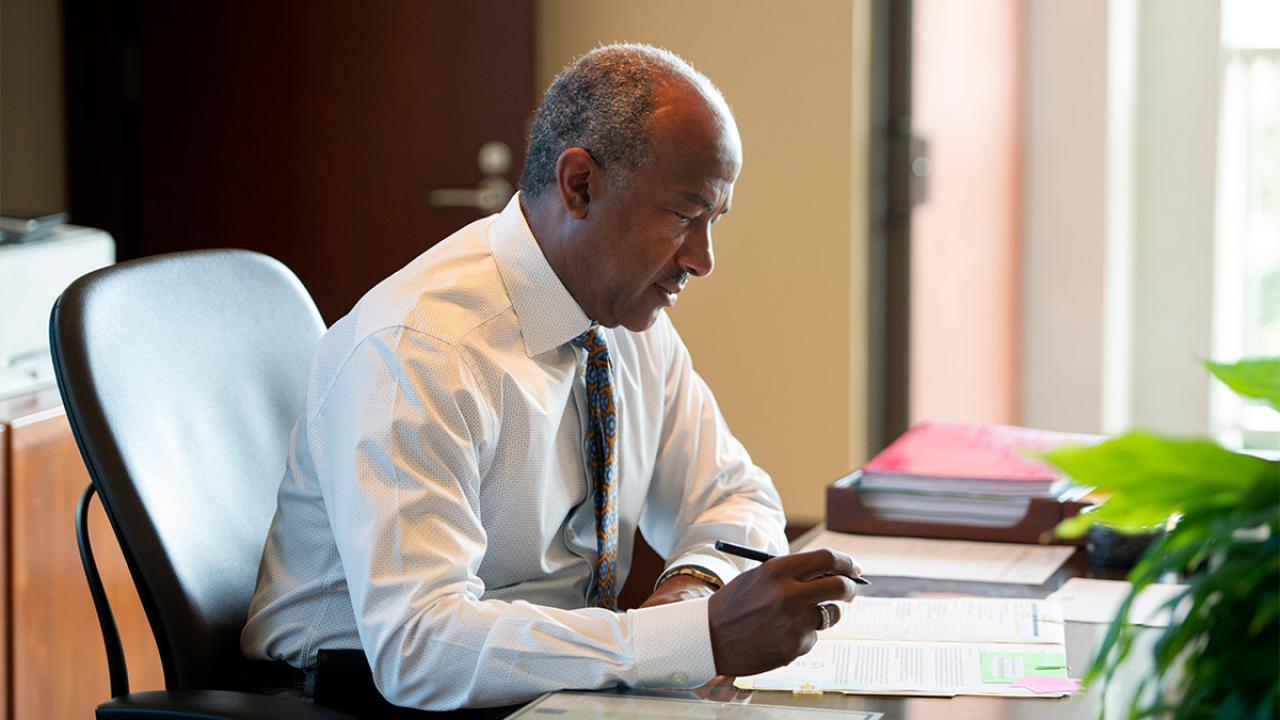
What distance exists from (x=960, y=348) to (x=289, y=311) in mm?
2303

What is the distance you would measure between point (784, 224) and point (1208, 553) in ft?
8.29

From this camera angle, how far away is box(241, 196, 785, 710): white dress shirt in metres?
1.27

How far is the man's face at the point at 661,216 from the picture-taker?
56.4 inches

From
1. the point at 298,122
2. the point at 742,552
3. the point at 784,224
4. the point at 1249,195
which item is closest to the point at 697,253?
the point at 742,552

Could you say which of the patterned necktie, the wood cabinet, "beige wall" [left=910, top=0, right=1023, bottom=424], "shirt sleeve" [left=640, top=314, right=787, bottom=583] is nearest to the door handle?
"beige wall" [left=910, top=0, right=1023, bottom=424]

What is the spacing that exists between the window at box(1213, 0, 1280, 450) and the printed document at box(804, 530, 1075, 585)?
7.83 ft

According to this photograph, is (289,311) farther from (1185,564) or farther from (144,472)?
(1185,564)

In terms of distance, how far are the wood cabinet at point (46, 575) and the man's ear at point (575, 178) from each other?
1.15 m

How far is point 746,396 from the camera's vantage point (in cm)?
330

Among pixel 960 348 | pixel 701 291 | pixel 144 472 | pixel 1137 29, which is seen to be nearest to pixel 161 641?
pixel 144 472

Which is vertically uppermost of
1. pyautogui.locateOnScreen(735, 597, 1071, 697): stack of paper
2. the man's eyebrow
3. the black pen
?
the man's eyebrow

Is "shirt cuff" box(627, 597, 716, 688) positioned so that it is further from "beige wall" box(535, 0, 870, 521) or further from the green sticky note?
"beige wall" box(535, 0, 870, 521)

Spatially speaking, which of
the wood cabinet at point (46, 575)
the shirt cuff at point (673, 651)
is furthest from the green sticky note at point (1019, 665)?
the wood cabinet at point (46, 575)

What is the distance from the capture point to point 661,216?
57.4 inches
